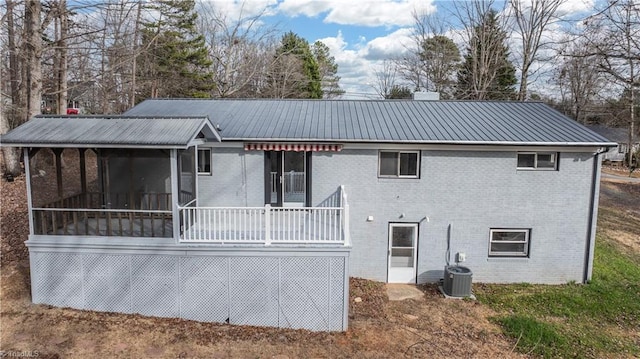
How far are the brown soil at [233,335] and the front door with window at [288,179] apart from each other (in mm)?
4022

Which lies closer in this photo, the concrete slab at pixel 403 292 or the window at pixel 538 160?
the concrete slab at pixel 403 292

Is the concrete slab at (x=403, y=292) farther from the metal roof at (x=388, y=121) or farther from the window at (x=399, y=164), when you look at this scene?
the metal roof at (x=388, y=121)

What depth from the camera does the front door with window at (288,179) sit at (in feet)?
41.5

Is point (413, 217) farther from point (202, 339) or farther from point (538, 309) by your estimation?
point (202, 339)

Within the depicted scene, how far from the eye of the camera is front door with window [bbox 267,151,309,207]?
12.6m

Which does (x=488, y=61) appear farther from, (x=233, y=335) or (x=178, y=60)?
(x=233, y=335)

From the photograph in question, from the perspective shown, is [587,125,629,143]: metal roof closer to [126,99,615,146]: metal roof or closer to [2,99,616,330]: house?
[126,99,615,146]: metal roof

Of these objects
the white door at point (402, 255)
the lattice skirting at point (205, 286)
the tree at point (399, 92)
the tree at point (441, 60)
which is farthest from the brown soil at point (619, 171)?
the lattice skirting at point (205, 286)

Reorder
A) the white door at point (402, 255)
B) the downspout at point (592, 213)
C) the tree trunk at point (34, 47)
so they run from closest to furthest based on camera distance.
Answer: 1. the downspout at point (592, 213)
2. the white door at point (402, 255)
3. the tree trunk at point (34, 47)

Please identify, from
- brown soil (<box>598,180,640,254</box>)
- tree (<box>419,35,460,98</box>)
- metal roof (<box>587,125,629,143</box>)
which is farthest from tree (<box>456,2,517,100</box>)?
metal roof (<box>587,125,629,143</box>)

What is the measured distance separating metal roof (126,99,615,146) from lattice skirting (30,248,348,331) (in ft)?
13.5

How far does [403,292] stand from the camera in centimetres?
1173

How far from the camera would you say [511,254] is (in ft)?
41.0

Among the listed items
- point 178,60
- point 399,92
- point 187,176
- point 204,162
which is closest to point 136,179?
point 187,176
